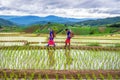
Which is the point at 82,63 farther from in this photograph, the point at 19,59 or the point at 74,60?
the point at 19,59

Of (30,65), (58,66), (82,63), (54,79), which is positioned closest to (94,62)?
(82,63)

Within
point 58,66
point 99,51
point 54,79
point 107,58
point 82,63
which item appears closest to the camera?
point 54,79

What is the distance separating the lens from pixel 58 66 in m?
6.96

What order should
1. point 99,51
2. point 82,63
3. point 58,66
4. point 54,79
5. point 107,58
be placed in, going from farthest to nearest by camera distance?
point 99,51 → point 107,58 → point 82,63 → point 58,66 → point 54,79

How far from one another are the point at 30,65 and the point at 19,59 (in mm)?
938

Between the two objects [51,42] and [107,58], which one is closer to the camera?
[107,58]

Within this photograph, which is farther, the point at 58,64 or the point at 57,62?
the point at 57,62

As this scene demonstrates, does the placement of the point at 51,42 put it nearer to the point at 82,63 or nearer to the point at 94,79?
the point at 82,63

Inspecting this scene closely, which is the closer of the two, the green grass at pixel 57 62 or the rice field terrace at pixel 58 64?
the rice field terrace at pixel 58 64

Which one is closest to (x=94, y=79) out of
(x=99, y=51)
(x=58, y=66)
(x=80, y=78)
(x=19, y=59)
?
(x=80, y=78)

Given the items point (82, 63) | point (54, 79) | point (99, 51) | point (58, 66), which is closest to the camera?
point (54, 79)

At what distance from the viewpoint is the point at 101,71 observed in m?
5.88

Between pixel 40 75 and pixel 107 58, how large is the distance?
3.33 metres

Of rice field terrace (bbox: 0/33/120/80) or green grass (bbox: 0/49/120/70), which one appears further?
green grass (bbox: 0/49/120/70)
